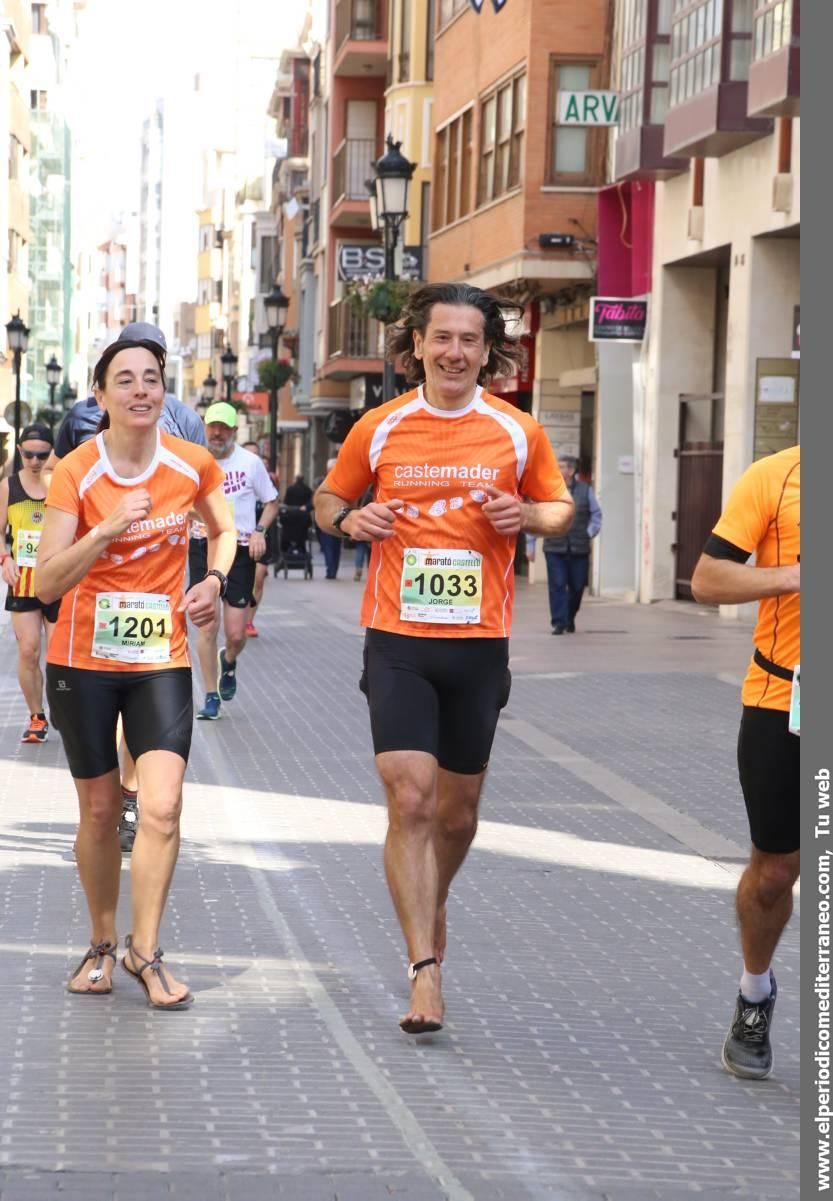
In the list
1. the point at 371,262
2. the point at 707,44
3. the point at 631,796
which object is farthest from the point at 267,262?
the point at 631,796

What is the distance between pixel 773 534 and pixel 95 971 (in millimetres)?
2485

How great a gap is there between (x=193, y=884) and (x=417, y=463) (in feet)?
9.31

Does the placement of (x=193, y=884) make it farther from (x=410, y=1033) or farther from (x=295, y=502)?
(x=295, y=502)

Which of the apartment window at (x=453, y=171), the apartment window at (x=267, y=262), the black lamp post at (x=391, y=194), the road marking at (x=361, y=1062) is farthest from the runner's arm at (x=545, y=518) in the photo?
the apartment window at (x=267, y=262)

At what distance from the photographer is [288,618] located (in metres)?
27.1

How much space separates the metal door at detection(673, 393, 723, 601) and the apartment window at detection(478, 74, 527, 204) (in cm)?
504

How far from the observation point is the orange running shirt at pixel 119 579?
22.5 feet

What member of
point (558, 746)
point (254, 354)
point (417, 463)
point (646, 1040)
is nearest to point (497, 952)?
point (646, 1040)

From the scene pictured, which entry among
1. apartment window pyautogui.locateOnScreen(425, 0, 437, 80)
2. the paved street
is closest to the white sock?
the paved street

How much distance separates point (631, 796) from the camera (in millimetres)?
11859

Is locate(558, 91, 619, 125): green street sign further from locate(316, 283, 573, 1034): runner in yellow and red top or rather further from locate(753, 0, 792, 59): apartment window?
locate(316, 283, 573, 1034): runner in yellow and red top

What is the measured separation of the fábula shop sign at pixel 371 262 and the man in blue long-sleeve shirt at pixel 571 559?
740 inches

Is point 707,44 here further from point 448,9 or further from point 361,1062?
point 361,1062

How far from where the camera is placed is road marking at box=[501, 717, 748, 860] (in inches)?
405
